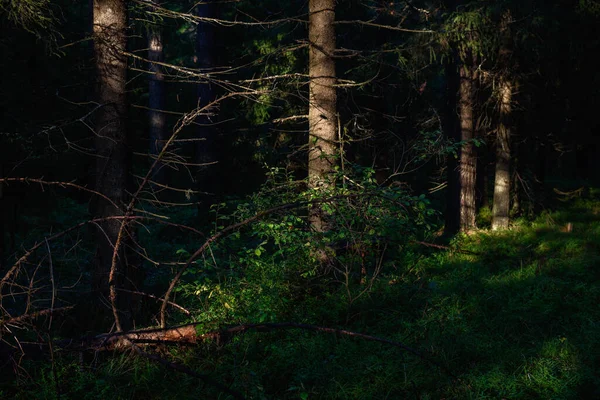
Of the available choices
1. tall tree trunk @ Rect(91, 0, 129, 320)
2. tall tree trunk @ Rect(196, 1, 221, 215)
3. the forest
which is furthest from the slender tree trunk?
tall tree trunk @ Rect(91, 0, 129, 320)

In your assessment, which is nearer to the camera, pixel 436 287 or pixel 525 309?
pixel 525 309

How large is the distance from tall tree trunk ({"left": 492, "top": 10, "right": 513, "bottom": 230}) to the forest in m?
0.05

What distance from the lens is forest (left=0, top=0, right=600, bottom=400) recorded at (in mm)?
5559

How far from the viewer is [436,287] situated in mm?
8344

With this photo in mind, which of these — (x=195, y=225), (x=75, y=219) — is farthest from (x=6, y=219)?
(x=75, y=219)

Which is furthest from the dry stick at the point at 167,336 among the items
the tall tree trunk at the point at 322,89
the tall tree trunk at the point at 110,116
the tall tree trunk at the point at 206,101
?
the tall tree trunk at the point at 206,101

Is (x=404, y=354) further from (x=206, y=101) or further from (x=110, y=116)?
(x=206, y=101)

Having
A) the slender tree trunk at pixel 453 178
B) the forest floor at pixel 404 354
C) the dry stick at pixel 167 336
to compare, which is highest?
the slender tree trunk at pixel 453 178

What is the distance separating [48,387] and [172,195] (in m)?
19.0

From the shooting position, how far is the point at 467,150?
13.0 metres

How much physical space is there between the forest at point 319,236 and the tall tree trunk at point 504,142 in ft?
0.15

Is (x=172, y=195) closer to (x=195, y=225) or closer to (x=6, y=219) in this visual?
(x=195, y=225)

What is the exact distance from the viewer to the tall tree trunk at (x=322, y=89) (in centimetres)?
923

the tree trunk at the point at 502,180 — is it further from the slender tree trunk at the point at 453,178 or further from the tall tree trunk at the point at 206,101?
the tall tree trunk at the point at 206,101
